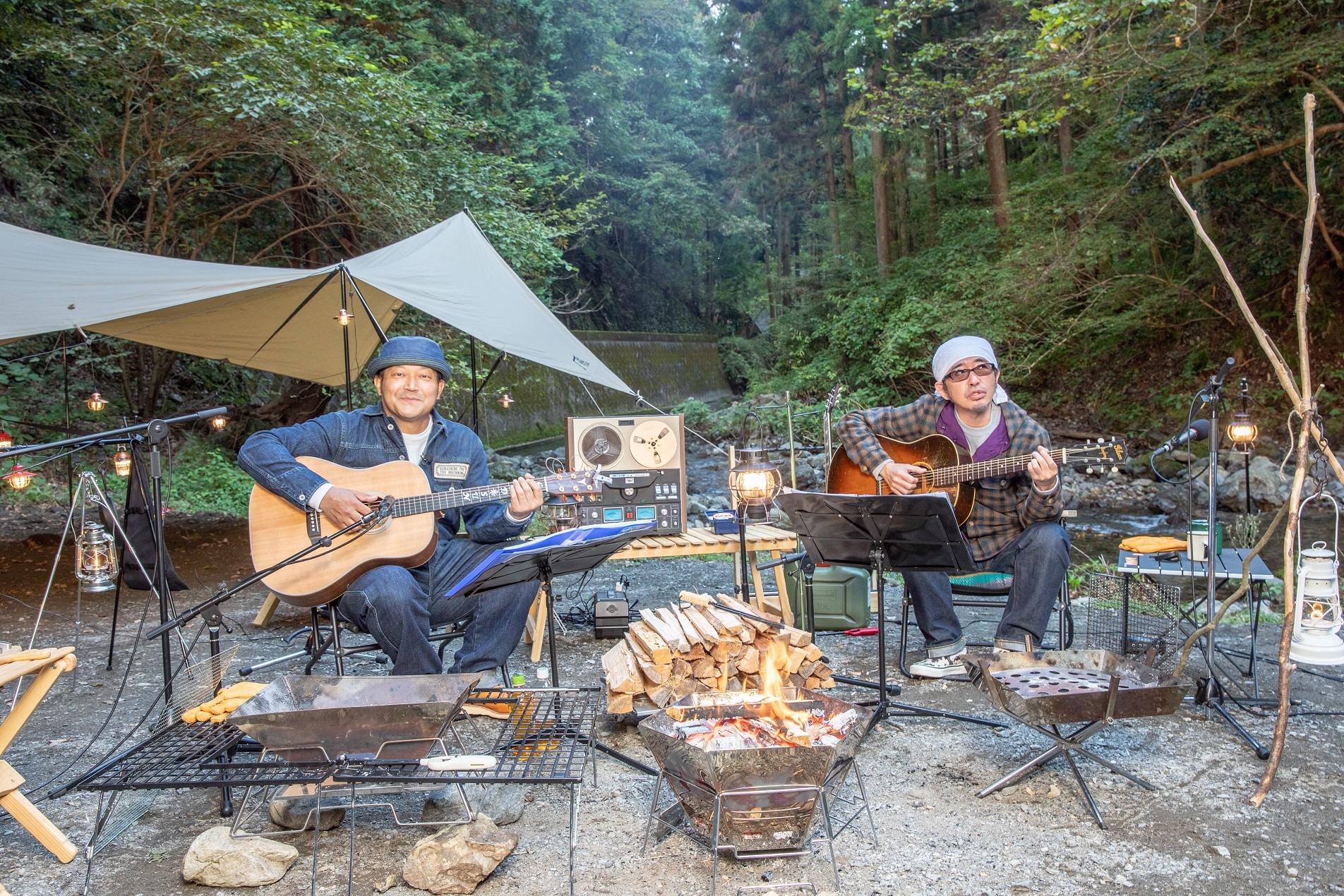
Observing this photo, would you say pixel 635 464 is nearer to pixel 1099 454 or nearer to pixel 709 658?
pixel 709 658

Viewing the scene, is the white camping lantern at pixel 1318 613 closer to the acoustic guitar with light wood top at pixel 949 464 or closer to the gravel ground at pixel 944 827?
the gravel ground at pixel 944 827

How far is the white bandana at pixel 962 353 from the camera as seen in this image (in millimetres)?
→ 4051

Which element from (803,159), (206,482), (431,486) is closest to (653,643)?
(431,486)

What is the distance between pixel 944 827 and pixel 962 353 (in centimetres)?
215

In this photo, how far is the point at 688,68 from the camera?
91.4ft

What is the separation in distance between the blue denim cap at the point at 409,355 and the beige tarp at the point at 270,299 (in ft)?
2.09

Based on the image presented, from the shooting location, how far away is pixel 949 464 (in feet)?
13.8

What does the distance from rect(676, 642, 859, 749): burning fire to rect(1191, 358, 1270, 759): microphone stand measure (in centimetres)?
158

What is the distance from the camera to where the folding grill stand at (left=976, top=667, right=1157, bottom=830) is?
2.68 m

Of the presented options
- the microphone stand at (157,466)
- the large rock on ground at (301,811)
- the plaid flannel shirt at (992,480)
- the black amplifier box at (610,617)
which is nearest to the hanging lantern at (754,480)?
the plaid flannel shirt at (992,480)

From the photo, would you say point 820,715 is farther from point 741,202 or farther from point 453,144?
point 741,202

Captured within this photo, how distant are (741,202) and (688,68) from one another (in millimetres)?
4600

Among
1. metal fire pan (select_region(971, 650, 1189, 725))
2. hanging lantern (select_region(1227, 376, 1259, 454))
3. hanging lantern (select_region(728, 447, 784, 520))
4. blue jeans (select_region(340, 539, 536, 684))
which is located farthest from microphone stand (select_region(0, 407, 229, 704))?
hanging lantern (select_region(1227, 376, 1259, 454))

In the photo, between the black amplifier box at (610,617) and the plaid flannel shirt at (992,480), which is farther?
the black amplifier box at (610,617)
